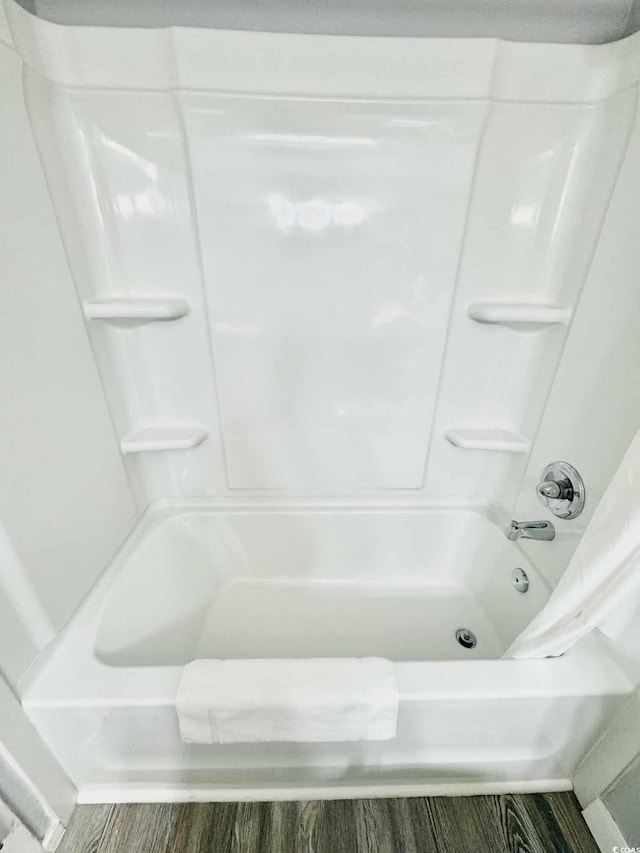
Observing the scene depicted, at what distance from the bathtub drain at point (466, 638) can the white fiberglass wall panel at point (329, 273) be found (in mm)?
482

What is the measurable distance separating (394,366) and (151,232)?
29.3 inches

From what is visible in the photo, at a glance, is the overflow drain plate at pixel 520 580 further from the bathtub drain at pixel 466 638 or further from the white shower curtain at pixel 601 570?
the white shower curtain at pixel 601 570

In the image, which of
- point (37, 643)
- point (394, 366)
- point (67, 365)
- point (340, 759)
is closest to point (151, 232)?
point (67, 365)

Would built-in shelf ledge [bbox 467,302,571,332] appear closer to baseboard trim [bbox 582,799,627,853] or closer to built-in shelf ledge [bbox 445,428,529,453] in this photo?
built-in shelf ledge [bbox 445,428,529,453]

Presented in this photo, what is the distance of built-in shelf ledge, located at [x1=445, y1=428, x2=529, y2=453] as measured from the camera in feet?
4.33

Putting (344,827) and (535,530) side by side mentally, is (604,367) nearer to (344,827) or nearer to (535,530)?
(535,530)

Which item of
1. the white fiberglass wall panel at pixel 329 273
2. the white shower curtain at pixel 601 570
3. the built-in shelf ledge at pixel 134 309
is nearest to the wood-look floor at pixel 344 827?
the white shower curtain at pixel 601 570

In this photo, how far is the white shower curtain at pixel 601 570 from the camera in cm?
72

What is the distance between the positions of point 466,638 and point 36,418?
134 centimetres

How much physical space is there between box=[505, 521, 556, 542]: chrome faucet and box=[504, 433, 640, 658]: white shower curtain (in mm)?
264

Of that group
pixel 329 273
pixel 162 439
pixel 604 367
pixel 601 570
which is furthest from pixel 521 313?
pixel 162 439

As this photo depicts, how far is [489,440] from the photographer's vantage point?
1.32 m

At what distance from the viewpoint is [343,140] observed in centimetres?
102

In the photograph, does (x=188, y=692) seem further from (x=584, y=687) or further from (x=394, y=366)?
(x=394, y=366)
